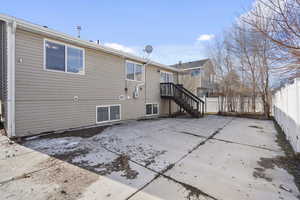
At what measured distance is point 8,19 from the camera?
13.9 feet

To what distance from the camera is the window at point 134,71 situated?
28.1 feet

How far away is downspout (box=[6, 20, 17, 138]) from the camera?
171 inches

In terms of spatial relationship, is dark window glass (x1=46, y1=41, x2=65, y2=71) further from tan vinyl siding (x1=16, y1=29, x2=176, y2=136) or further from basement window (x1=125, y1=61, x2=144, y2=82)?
basement window (x1=125, y1=61, x2=144, y2=82)

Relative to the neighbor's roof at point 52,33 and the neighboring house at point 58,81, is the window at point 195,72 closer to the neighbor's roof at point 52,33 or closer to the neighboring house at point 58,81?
the neighboring house at point 58,81

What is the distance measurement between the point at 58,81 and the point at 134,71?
14.6ft

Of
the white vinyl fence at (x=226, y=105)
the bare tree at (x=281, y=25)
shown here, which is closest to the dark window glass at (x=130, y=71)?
the bare tree at (x=281, y=25)

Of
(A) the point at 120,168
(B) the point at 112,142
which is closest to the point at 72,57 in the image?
(B) the point at 112,142

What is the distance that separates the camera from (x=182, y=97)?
10.5 metres

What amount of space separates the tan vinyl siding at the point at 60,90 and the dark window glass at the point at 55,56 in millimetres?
230

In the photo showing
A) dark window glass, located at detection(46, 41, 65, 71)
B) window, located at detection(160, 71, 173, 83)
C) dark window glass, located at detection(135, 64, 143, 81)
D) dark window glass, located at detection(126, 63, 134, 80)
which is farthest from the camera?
window, located at detection(160, 71, 173, 83)

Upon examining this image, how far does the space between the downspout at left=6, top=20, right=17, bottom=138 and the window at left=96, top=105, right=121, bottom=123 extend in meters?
3.09

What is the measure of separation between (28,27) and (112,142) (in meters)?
4.65

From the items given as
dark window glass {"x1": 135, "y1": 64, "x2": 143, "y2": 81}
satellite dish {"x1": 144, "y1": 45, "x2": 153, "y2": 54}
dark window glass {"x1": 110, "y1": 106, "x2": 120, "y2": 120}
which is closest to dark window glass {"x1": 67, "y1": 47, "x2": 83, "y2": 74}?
dark window glass {"x1": 110, "y1": 106, "x2": 120, "y2": 120}

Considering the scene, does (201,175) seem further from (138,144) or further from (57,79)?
(57,79)
